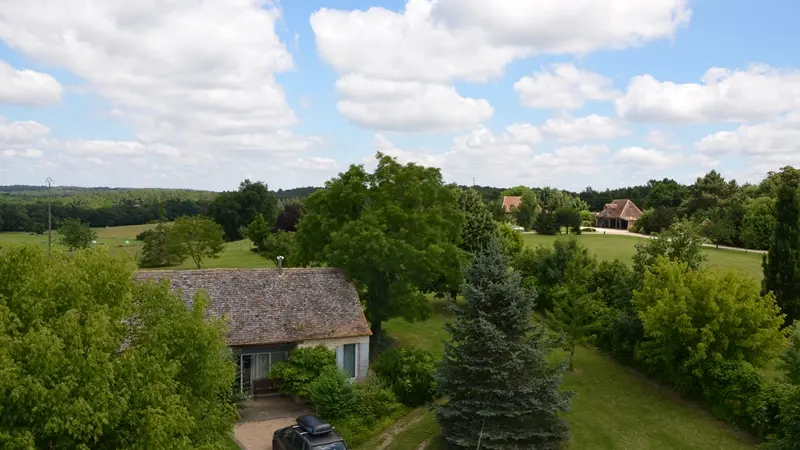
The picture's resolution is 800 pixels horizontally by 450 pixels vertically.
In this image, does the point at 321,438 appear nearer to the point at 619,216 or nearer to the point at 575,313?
the point at 575,313

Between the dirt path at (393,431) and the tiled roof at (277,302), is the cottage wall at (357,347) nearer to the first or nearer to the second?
the tiled roof at (277,302)

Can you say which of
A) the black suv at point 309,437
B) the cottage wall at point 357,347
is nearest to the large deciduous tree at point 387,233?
the cottage wall at point 357,347

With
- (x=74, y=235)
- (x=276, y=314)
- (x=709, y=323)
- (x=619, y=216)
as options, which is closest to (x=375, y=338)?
(x=276, y=314)

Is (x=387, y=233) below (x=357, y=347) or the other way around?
the other way around

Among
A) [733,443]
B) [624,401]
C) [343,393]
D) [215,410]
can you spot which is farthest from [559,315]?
[215,410]

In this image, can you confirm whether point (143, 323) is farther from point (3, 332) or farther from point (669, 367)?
point (669, 367)
